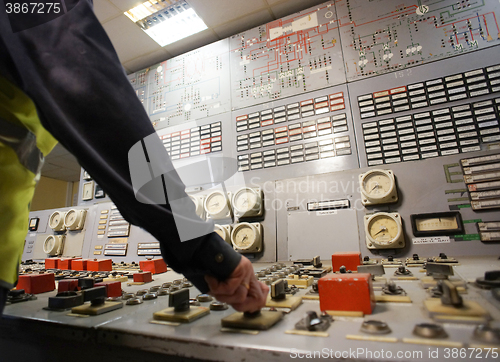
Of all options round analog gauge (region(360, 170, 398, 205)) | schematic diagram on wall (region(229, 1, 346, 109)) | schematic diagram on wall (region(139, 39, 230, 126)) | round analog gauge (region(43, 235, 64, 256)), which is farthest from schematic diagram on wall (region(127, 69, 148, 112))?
round analog gauge (region(360, 170, 398, 205))

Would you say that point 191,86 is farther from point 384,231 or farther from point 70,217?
point 384,231

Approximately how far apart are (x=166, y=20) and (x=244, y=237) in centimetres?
257

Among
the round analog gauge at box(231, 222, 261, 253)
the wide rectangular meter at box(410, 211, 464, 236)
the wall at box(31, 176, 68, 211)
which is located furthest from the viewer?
the wall at box(31, 176, 68, 211)

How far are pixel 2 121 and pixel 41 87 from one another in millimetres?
178

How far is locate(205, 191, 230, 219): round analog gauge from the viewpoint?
225 centimetres

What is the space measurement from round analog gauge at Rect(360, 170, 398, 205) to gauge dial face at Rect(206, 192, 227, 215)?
1.07 m

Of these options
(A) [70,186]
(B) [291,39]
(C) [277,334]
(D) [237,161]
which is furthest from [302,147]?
(A) [70,186]

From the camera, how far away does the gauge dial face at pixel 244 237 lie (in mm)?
2051

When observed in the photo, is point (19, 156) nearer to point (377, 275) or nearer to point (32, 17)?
point (32, 17)

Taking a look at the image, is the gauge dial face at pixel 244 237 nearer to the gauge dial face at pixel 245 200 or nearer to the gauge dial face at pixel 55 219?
the gauge dial face at pixel 245 200

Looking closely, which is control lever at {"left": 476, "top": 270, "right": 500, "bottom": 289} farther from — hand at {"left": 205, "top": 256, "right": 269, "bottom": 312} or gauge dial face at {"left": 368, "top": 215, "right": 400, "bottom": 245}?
gauge dial face at {"left": 368, "top": 215, "right": 400, "bottom": 245}

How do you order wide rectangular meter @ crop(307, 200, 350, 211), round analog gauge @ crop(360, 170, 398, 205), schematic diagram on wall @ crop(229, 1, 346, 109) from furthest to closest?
schematic diagram on wall @ crop(229, 1, 346, 109), wide rectangular meter @ crop(307, 200, 350, 211), round analog gauge @ crop(360, 170, 398, 205)

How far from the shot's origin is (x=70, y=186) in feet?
25.8

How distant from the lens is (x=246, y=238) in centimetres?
209
